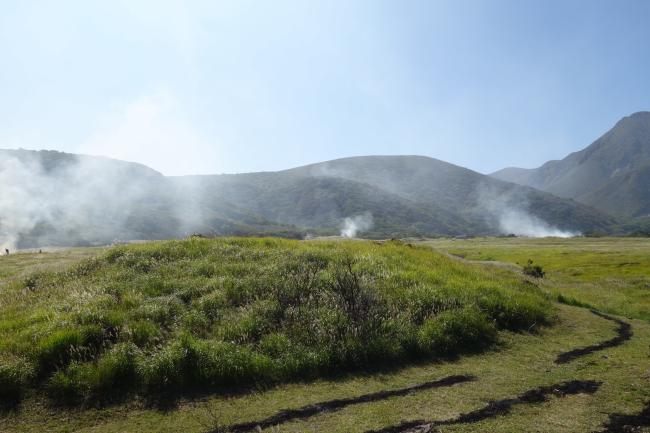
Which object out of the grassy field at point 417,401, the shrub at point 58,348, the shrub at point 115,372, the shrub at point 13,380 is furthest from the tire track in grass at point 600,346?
the shrub at point 13,380

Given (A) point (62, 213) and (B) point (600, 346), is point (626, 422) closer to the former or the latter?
(B) point (600, 346)

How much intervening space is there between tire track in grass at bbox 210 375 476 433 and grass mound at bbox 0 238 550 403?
1.58 meters

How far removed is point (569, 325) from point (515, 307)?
6.78ft

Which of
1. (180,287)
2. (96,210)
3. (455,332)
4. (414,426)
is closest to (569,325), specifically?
(455,332)

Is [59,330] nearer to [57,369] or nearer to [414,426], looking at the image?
[57,369]

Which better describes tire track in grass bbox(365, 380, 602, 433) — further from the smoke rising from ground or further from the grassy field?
the smoke rising from ground

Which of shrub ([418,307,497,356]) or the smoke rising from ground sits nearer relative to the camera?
shrub ([418,307,497,356])

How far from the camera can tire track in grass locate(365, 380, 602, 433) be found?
23.9ft

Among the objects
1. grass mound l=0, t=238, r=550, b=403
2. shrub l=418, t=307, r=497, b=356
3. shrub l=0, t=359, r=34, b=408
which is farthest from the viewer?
shrub l=418, t=307, r=497, b=356

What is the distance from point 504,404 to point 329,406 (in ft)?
11.6

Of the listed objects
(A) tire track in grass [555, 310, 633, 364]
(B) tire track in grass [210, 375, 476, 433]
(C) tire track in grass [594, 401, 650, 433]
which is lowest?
(B) tire track in grass [210, 375, 476, 433]

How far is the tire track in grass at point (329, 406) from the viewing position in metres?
7.51

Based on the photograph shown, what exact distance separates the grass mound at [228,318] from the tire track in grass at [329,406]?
1.58 meters

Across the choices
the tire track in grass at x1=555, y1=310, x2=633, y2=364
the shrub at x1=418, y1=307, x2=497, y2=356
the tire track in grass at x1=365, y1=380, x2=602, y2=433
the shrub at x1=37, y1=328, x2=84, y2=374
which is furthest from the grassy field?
the shrub at x1=37, y1=328, x2=84, y2=374
